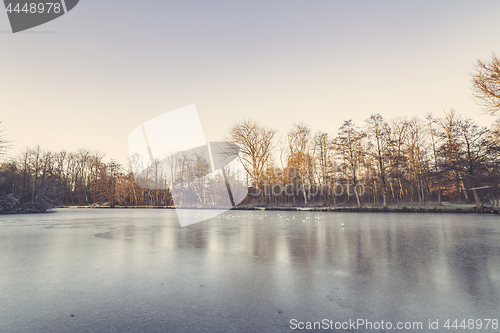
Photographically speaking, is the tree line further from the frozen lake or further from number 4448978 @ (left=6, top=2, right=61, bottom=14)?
number 4448978 @ (left=6, top=2, right=61, bottom=14)

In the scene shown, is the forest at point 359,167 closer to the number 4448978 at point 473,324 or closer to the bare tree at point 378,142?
the bare tree at point 378,142

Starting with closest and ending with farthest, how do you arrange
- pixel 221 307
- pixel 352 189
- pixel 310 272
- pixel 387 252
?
pixel 221 307, pixel 310 272, pixel 387 252, pixel 352 189

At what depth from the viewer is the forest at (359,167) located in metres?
18.5

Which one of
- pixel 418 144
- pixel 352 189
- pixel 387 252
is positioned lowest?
pixel 387 252

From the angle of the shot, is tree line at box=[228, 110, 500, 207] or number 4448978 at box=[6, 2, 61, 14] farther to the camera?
tree line at box=[228, 110, 500, 207]

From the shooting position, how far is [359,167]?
81.7 feet

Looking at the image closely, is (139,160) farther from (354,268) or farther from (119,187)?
(354,268)

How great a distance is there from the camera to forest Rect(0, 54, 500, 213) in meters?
18.5

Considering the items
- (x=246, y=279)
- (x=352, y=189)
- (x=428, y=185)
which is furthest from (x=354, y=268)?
(x=428, y=185)

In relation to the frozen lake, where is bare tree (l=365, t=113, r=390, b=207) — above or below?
above

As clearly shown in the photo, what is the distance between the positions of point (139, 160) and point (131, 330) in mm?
47737

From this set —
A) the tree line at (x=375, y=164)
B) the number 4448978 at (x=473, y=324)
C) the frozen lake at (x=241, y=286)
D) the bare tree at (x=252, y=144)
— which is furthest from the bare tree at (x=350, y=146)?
the number 4448978 at (x=473, y=324)

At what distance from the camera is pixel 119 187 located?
4456cm

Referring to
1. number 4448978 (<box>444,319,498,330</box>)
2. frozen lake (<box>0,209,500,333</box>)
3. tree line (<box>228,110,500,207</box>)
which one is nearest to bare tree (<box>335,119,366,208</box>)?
tree line (<box>228,110,500,207</box>)
